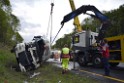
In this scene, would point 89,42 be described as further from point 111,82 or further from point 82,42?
point 111,82

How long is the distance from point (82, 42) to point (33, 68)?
16.0ft

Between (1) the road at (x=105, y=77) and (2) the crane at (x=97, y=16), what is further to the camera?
(2) the crane at (x=97, y=16)

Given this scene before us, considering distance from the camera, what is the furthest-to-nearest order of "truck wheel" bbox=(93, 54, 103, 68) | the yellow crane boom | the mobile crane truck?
the yellow crane boom → "truck wheel" bbox=(93, 54, 103, 68) → the mobile crane truck

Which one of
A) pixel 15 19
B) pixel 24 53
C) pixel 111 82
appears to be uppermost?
pixel 15 19

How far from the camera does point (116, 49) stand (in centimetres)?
1894

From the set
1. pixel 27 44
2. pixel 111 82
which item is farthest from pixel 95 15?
pixel 111 82

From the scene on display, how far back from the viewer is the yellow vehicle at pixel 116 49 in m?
18.2

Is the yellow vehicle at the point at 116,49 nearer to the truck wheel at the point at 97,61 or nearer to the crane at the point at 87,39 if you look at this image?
the truck wheel at the point at 97,61

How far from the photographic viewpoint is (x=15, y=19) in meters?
56.1

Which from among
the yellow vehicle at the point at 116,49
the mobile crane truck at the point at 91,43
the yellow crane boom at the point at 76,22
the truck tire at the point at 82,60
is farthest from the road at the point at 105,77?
the yellow crane boom at the point at 76,22

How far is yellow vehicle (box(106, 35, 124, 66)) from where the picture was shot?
1816 centimetres


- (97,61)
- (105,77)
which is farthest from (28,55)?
(105,77)

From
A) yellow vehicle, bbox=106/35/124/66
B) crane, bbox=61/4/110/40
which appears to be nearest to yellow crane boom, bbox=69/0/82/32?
crane, bbox=61/4/110/40

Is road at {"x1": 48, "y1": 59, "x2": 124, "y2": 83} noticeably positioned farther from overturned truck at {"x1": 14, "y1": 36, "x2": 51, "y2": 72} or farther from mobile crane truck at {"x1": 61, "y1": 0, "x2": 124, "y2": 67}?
overturned truck at {"x1": 14, "y1": 36, "x2": 51, "y2": 72}
